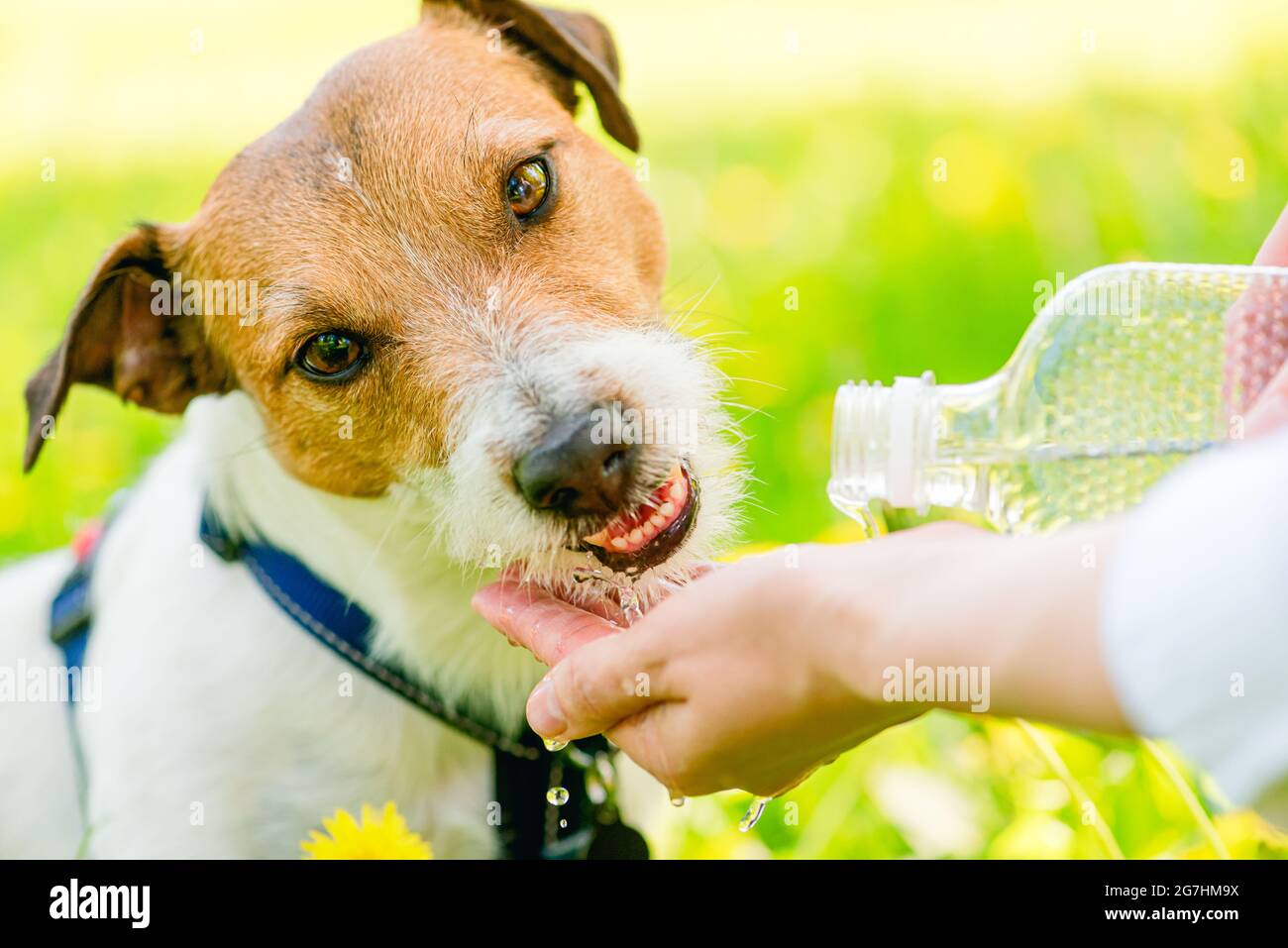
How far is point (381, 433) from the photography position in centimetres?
236

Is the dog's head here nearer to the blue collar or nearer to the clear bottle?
the blue collar

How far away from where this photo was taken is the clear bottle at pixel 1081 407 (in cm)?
205

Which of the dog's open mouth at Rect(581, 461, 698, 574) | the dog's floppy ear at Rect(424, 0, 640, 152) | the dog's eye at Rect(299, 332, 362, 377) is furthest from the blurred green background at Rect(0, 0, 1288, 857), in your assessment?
the dog's eye at Rect(299, 332, 362, 377)

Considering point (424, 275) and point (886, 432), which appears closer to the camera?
point (886, 432)

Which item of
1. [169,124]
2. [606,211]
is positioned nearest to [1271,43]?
[606,211]

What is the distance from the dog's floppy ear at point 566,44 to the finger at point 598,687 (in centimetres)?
128

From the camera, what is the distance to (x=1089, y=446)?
2.12 metres

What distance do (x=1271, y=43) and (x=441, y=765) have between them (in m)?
5.26

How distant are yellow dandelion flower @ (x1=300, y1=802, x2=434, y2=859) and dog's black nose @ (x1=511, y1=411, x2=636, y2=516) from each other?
2.21 ft

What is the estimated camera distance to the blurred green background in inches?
123

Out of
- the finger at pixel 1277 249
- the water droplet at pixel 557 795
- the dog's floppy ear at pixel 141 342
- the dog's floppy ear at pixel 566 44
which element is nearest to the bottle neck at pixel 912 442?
the finger at pixel 1277 249

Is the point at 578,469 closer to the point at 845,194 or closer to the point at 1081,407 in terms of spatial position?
the point at 1081,407

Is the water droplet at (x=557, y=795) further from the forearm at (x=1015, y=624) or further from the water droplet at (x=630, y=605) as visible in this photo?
the forearm at (x=1015, y=624)
